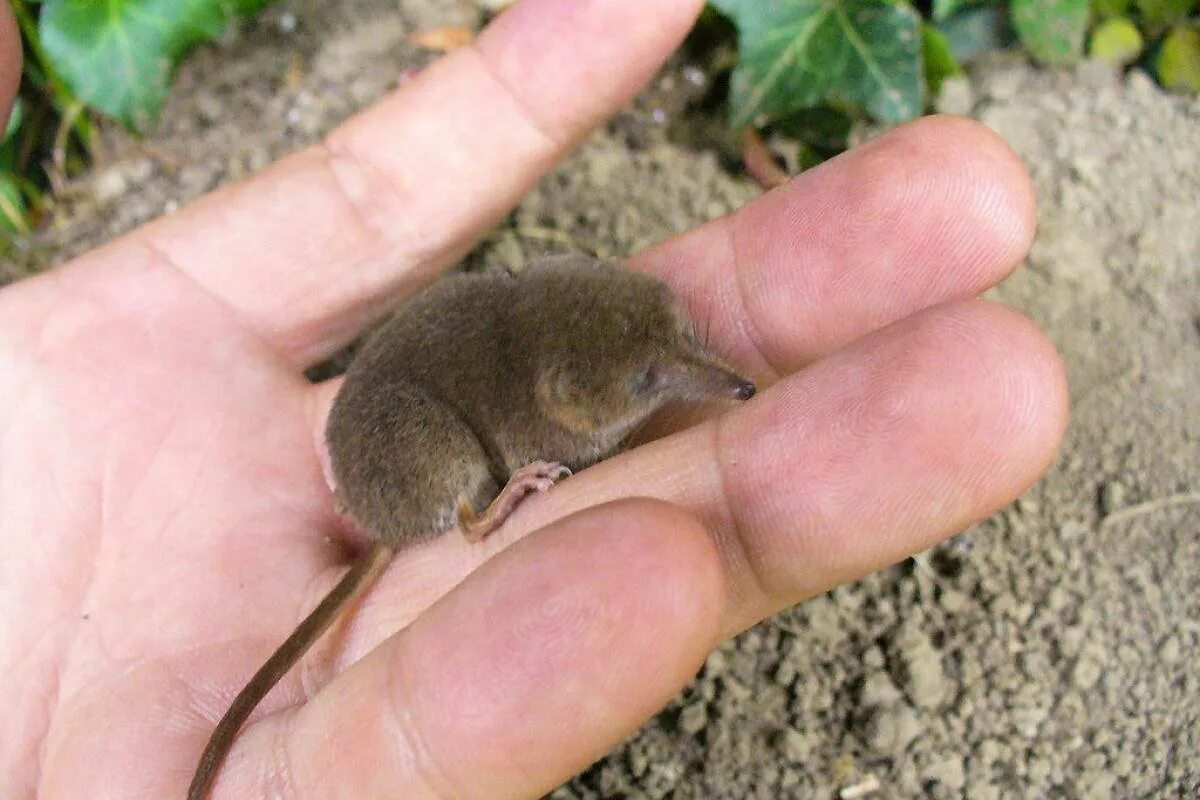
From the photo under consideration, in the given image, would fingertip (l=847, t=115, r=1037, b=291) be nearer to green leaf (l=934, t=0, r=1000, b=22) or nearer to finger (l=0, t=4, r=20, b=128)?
green leaf (l=934, t=0, r=1000, b=22)

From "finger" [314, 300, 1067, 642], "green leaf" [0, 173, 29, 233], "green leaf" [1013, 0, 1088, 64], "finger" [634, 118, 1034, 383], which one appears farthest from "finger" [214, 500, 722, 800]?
"green leaf" [0, 173, 29, 233]

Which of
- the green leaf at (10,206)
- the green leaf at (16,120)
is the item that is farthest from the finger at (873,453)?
the green leaf at (16,120)

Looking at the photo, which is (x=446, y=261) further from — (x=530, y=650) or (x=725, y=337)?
(x=530, y=650)

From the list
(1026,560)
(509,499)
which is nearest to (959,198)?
(1026,560)

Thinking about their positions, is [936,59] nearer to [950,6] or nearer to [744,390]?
[950,6]

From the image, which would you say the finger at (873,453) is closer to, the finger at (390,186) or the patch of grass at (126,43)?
the finger at (390,186)

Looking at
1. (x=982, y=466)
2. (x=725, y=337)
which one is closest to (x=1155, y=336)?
(x=725, y=337)
